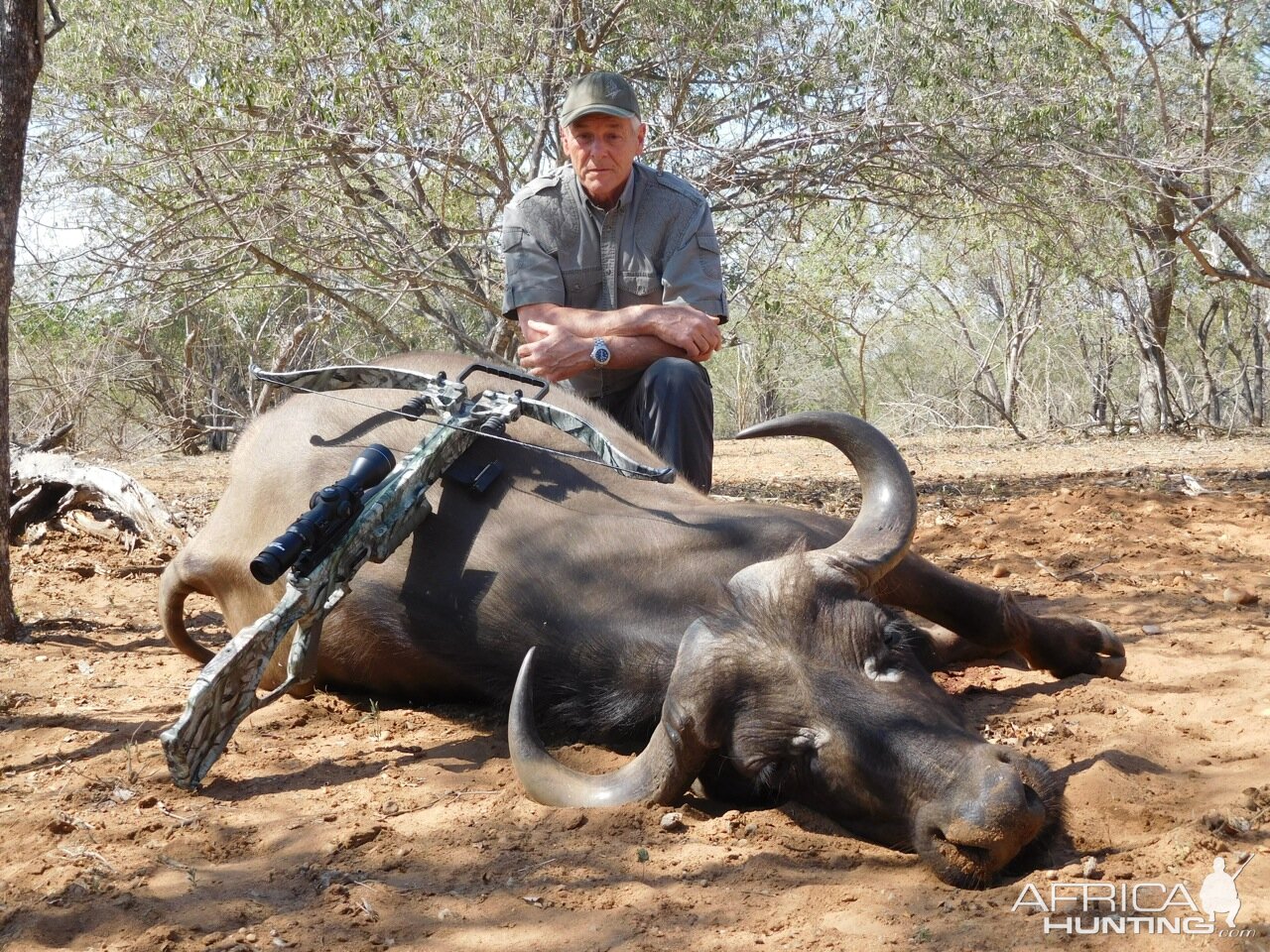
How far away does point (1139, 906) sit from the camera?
211cm

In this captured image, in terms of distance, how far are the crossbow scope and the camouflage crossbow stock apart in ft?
0.09

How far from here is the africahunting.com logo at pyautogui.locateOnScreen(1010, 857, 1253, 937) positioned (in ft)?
6.61

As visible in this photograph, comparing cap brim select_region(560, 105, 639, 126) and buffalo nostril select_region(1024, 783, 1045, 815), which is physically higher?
cap brim select_region(560, 105, 639, 126)

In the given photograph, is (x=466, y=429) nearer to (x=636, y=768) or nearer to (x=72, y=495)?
(x=636, y=768)

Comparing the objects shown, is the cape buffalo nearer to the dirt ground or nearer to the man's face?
the dirt ground

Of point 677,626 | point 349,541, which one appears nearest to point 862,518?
point 677,626

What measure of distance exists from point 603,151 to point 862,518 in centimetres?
241

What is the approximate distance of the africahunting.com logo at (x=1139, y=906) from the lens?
2014 mm

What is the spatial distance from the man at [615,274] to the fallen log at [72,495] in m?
2.81

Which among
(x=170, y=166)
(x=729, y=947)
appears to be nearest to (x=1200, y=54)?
(x=170, y=166)

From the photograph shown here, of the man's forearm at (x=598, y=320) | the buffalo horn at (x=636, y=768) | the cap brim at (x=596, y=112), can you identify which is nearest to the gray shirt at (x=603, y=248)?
the man's forearm at (x=598, y=320)

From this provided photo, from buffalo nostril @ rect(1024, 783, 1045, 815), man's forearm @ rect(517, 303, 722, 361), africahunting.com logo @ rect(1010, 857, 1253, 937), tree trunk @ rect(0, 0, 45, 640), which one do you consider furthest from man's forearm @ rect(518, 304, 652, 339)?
africahunting.com logo @ rect(1010, 857, 1253, 937)

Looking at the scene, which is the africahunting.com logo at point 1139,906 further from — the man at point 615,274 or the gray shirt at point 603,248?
the gray shirt at point 603,248

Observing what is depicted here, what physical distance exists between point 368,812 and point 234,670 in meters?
0.53
